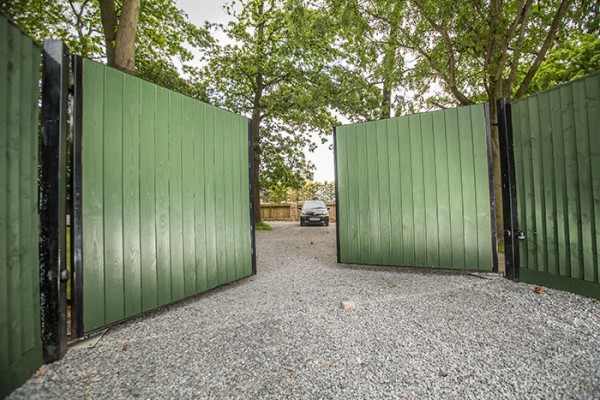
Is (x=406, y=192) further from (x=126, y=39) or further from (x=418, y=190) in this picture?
(x=126, y=39)

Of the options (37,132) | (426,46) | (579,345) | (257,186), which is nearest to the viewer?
(37,132)

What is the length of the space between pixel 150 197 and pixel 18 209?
3.45 feet

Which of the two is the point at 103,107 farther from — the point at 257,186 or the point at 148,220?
the point at 257,186

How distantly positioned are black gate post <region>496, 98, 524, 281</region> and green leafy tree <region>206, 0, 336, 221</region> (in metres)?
7.15

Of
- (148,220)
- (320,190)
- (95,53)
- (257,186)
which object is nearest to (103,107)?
(148,220)

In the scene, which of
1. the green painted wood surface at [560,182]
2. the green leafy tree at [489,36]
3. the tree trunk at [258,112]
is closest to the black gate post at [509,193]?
the green painted wood surface at [560,182]

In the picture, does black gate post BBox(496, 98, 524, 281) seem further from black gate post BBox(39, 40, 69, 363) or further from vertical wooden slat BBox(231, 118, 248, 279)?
black gate post BBox(39, 40, 69, 363)

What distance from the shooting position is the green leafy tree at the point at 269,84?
35.0 ft

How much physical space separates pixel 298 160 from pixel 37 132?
432 inches

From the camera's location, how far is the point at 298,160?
12.6m

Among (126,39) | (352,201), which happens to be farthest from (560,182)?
(126,39)

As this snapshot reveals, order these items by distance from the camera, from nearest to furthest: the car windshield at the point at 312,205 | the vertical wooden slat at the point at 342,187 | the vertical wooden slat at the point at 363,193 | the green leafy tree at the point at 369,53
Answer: the vertical wooden slat at the point at 363,193 < the vertical wooden slat at the point at 342,187 < the green leafy tree at the point at 369,53 < the car windshield at the point at 312,205

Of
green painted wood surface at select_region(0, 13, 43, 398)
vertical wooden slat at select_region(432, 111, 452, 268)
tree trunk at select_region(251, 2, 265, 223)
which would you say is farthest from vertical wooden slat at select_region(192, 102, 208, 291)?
tree trunk at select_region(251, 2, 265, 223)

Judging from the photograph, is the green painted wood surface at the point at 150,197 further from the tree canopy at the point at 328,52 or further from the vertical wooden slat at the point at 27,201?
the tree canopy at the point at 328,52
